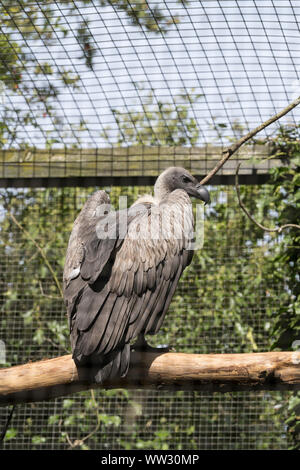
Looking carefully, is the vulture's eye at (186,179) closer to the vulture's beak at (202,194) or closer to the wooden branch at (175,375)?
the vulture's beak at (202,194)

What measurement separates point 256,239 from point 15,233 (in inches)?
69.7

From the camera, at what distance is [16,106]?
432cm

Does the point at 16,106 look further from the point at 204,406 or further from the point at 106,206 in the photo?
the point at 204,406

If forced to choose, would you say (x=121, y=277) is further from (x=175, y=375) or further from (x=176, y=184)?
(x=176, y=184)

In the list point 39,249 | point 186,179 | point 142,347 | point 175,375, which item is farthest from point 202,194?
point 39,249

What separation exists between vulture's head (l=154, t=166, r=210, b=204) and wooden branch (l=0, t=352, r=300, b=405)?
1184 millimetres

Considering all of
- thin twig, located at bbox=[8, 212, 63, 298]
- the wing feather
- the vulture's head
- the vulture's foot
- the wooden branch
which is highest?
the vulture's head

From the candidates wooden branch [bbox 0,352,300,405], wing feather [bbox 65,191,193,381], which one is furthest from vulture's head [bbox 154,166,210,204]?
wooden branch [bbox 0,352,300,405]

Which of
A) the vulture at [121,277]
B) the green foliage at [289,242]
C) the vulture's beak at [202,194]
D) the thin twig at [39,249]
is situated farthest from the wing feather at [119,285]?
the thin twig at [39,249]

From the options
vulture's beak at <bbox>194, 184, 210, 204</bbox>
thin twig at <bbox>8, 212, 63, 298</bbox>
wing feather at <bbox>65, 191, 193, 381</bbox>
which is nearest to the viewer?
wing feather at <bbox>65, 191, 193, 381</bbox>

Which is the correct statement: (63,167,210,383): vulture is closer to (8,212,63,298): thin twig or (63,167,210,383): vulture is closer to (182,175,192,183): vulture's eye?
(182,175,192,183): vulture's eye

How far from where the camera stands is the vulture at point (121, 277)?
2.87 m

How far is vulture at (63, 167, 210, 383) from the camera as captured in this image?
9.43 ft

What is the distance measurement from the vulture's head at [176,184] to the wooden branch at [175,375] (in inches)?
46.6
